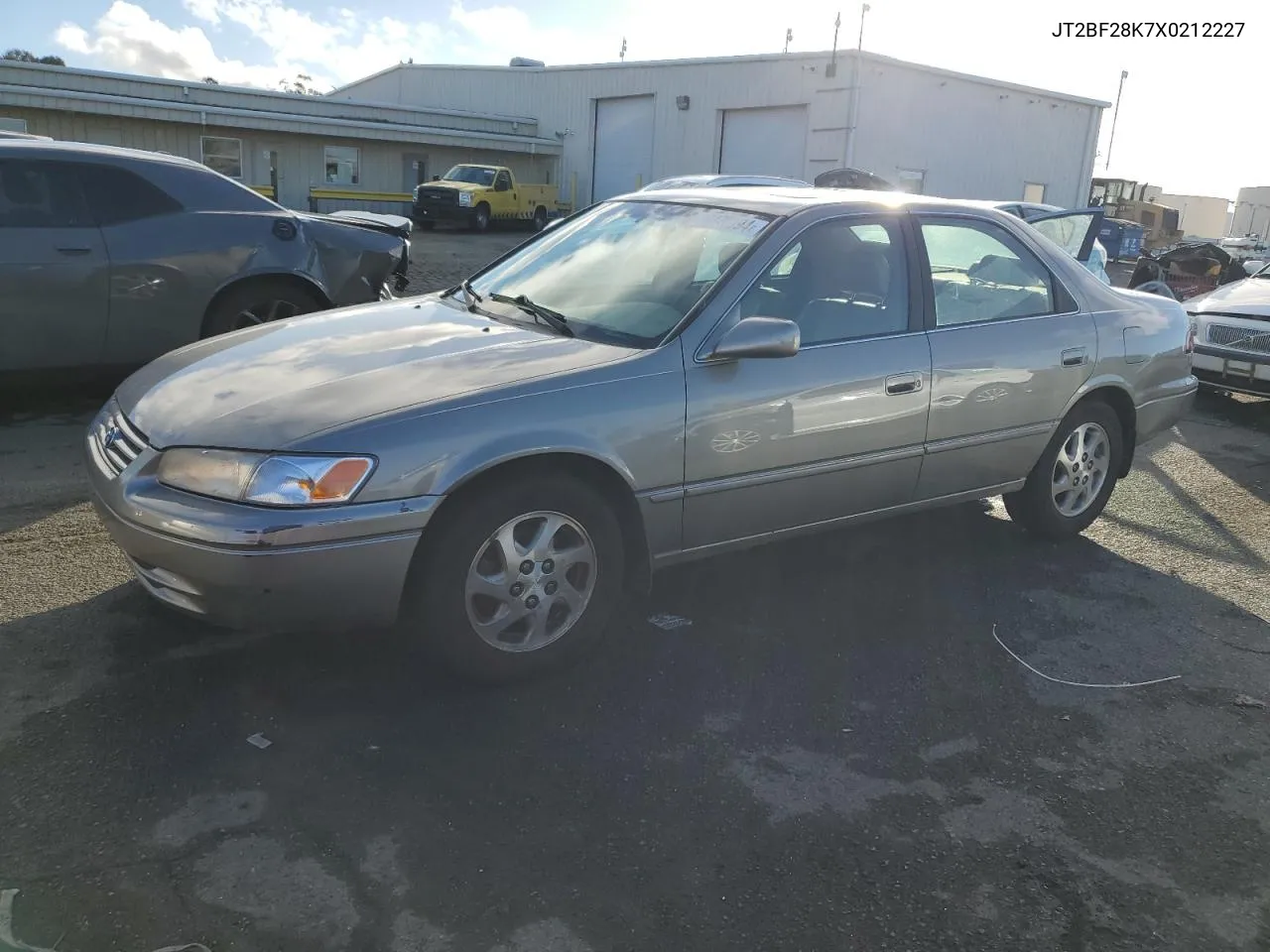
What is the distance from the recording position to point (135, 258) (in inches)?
232

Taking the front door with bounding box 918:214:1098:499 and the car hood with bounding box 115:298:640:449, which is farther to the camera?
the front door with bounding box 918:214:1098:499

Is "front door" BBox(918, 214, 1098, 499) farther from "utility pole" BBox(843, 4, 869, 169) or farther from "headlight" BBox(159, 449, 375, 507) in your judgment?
"utility pole" BBox(843, 4, 869, 169)

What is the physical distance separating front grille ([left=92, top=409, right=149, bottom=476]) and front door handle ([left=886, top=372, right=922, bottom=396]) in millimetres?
2661

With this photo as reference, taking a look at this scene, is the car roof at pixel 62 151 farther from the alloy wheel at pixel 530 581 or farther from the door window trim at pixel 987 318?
the door window trim at pixel 987 318

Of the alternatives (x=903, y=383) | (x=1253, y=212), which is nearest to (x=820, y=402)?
(x=903, y=383)

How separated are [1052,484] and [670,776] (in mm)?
2837

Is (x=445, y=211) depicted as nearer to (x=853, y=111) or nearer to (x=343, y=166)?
(x=343, y=166)

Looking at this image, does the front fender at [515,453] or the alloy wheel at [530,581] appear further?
the alloy wheel at [530,581]

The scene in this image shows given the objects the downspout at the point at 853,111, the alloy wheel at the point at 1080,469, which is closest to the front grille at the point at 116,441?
the alloy wheel at the point at 1080,469

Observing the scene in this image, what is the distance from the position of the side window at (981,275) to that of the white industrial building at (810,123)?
23.1 meters

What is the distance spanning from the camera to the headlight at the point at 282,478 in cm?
281

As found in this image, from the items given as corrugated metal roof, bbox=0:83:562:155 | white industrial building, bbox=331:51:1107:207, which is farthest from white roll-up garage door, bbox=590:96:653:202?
corrugated metal roof, bbox=0:83:562:155

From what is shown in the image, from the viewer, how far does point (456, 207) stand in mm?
27203

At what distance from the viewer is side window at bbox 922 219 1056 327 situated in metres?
4.20
